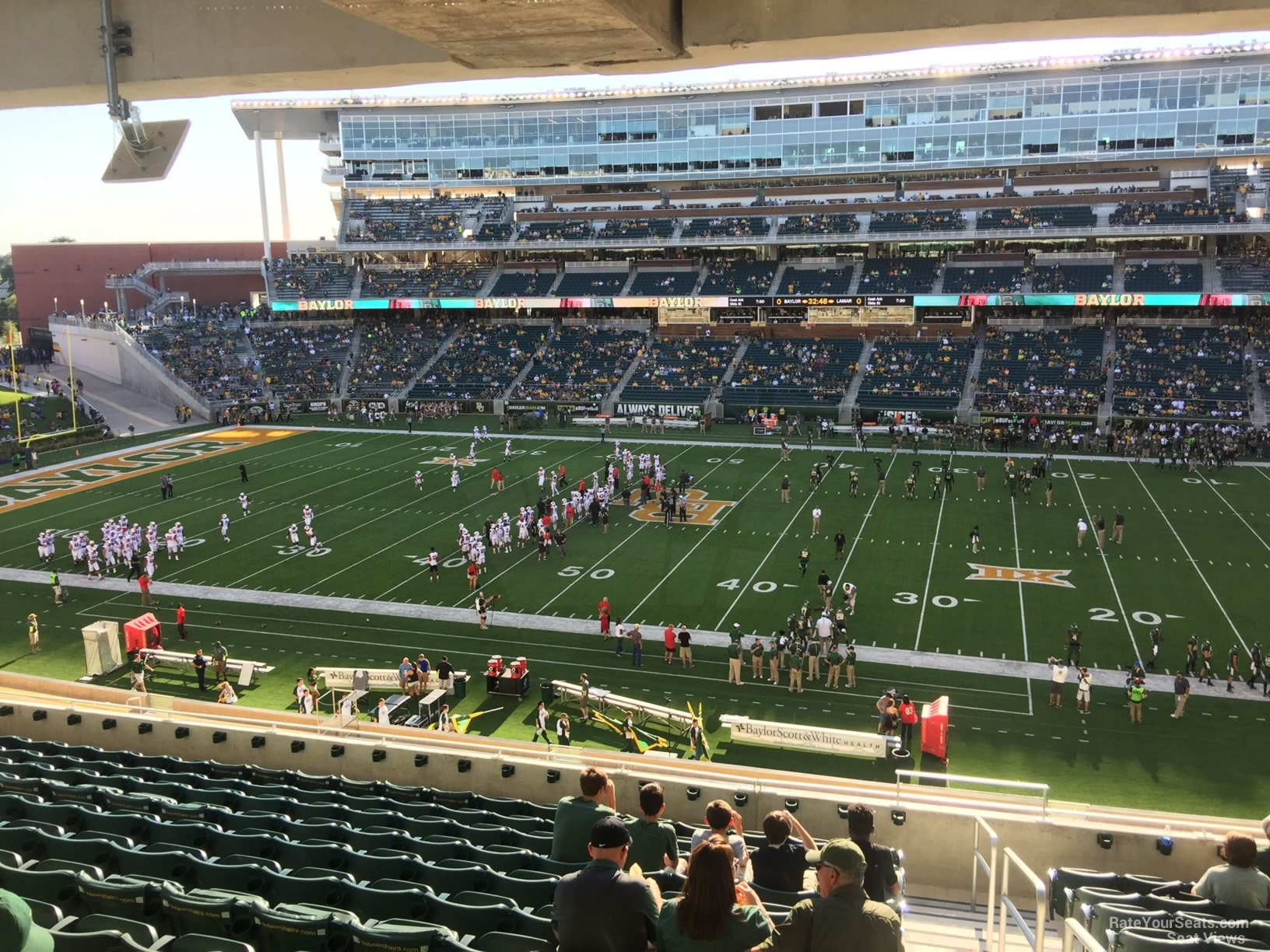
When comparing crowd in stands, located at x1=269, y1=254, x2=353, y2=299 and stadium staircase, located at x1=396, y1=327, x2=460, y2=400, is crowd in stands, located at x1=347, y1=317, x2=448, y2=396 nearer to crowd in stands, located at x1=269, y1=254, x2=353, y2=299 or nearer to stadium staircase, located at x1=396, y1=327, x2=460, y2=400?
stadium staircase, located at x1=396, y1=327, x2=460, y2=400

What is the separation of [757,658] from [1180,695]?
7077mm

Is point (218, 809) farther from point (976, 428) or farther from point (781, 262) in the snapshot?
point (781, 262)

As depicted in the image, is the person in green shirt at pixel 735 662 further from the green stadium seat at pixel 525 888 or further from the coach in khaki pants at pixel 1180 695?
the green stadium seat at pixel 525 888

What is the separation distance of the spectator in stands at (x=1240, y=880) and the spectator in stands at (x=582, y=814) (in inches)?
134

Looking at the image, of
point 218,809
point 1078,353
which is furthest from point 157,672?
point 1078,353

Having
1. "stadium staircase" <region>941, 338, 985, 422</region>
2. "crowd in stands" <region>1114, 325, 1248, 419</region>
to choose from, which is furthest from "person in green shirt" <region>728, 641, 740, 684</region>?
"crowd in stands" <region>1114, 325, 1248, 419</region>

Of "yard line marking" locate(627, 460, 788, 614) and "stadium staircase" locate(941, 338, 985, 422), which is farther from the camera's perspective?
"stadium staircase" locate(941, 338, 985, 422)

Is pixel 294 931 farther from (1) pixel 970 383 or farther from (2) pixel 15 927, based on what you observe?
(1) pixel 970 383

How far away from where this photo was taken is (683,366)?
171ft

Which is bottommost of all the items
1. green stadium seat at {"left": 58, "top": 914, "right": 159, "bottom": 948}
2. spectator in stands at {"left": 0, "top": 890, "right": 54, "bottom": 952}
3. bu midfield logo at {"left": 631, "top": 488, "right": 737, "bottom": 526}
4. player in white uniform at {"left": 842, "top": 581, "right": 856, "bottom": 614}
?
player in white uniform at {"left": 842, "top": 581, "right": 856, "bottom": 614}

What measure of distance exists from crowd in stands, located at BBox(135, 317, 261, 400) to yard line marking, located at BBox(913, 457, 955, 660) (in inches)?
1549

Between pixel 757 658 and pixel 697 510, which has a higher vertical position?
pixel 697 510

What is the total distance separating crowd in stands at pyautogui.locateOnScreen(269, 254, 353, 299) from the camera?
61.8 meters

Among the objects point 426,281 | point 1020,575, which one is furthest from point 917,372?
point 426,281
